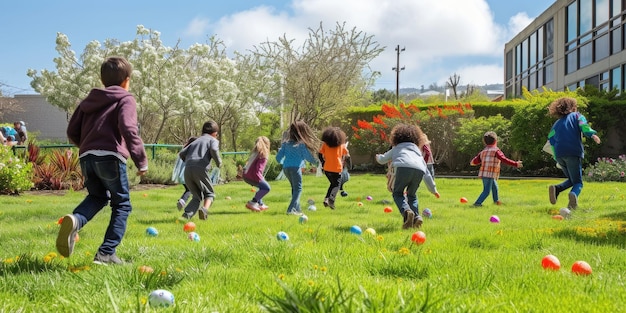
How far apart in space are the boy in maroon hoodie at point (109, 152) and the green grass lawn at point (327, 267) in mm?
306

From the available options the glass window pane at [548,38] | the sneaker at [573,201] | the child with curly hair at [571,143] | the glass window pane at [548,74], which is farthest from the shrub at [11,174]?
the glass window pane at [548,38]

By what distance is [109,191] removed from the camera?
12.7 ft

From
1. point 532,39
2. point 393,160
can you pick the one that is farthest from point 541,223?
point 532,39

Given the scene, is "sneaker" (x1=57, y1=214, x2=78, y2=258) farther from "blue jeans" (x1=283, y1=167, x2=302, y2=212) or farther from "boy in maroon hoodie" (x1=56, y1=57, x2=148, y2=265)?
"blue jeans" (x1=283, y1=167, x2=302, y2=212)

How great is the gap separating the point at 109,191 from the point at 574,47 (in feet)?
82.7

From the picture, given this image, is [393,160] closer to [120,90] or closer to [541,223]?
[541,223]

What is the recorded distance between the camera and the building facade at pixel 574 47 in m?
20.6

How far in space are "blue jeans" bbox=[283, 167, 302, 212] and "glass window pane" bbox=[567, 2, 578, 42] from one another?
2103 centimetres

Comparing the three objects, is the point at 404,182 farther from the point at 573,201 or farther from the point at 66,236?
the point at 66,236

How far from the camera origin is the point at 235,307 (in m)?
2.39

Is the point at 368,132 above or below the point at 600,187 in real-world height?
above

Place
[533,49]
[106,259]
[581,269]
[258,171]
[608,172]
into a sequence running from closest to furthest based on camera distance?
[581,269], [106,259], [258,171], [608,172], [533,49]

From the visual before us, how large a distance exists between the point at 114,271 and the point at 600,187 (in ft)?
34.6

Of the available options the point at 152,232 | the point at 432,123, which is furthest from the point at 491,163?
the point at 432,123
